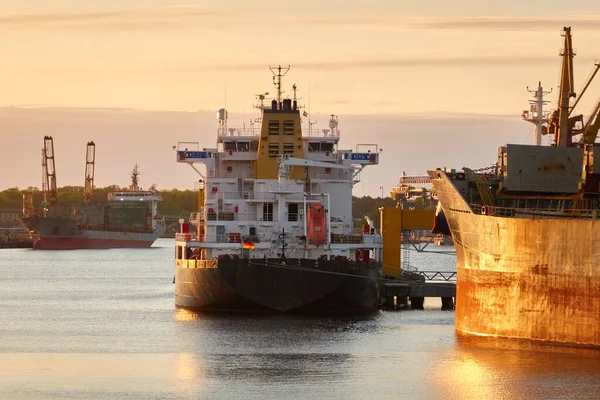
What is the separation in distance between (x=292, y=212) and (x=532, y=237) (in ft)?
53.5

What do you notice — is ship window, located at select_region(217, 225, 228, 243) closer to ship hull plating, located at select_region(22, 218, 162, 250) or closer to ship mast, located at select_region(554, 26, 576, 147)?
ship mast, located at select_region(554, 26, 576, 147)

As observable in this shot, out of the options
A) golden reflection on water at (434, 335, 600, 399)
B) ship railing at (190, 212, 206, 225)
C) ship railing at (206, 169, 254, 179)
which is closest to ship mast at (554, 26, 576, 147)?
golden reflection on water at (434, 335, 600, 399)

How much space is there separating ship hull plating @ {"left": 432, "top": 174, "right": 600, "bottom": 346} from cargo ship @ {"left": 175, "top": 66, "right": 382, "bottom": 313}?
875cm

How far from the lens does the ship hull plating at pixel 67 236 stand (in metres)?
182

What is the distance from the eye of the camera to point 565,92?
53.3 meters

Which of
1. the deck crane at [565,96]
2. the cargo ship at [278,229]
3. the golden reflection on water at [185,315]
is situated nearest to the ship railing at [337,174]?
the cargo ship at [278,229]

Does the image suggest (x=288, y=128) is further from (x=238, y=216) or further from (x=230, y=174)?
(x=238, y=216)

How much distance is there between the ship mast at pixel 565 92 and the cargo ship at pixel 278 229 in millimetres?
8458

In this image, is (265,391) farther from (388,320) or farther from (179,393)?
(388,320)

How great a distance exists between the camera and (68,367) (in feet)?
133

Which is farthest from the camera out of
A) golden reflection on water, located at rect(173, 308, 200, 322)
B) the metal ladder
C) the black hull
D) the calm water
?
golden reflection on water, located at rect(173, 308, 200, 322)

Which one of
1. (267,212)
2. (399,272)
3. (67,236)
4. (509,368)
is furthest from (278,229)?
(67,236)

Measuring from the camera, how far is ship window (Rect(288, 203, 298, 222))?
56875 millimetres

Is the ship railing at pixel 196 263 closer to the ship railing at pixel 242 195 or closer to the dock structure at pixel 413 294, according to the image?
the ship railing at pixel 242 195
